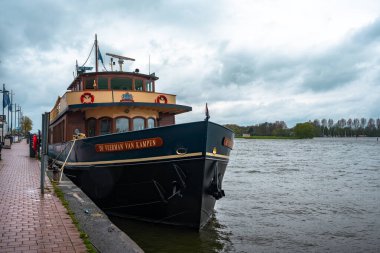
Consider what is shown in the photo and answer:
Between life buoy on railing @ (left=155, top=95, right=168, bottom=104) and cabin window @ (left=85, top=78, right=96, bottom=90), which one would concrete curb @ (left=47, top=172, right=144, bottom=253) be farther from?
cabin window @ (left=85, top=78, right=96, bottom=90)

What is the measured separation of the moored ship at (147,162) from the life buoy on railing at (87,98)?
0.02 metres

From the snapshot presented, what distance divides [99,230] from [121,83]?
8.17 metres

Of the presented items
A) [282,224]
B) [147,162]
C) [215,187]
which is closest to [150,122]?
[147,162]

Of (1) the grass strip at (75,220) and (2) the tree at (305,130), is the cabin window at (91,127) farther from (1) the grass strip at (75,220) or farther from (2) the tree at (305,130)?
(2) the tree at (305,130)

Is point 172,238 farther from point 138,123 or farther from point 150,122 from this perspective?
point 150,122

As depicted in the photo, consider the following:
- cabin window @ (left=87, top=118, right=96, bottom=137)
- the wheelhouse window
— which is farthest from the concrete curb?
the wheelhouse window

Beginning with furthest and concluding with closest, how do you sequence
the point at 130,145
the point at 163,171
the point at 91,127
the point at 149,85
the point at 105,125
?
the point at 149,85, the point at 91,127, the point at 105,125, the point at 130,145, the point at 163,171

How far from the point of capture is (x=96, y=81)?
13.9 m

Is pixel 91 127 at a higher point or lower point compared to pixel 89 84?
lower

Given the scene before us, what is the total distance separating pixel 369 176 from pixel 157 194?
20786mm

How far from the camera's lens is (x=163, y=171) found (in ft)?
30.0

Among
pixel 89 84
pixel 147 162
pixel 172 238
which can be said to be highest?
pixel 89 84

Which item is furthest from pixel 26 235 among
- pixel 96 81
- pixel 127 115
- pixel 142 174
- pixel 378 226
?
pixel 378 226

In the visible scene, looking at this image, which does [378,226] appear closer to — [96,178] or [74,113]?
[96,178]
